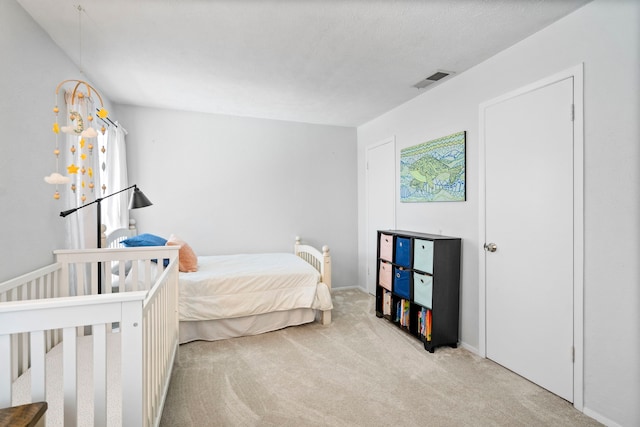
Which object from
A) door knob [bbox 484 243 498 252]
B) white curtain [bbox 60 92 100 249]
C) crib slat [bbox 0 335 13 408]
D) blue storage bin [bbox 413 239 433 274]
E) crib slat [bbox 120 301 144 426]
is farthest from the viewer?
blue storage bin [bbox 413 239 433 274]

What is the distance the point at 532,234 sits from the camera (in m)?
2.11

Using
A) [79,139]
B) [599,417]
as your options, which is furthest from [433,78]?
[79,139]

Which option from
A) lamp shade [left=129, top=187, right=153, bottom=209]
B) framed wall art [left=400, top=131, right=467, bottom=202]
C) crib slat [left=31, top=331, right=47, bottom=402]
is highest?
framed wall art [left=400, top=131, right=467, bottom=202]

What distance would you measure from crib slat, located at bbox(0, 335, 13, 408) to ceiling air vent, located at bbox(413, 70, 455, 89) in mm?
3010

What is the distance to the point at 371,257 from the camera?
4223mm

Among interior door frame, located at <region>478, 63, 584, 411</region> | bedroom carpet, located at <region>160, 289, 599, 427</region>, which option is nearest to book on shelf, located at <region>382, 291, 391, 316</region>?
bedroom carpet, located at <region>160, 289, 599, 427</region>

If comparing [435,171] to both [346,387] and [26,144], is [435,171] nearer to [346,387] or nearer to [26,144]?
[346,387]

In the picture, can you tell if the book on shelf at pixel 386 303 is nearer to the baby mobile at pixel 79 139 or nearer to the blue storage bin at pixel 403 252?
the blue storage bin at pixel 403 252

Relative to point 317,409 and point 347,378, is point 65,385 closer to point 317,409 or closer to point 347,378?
point 317,409

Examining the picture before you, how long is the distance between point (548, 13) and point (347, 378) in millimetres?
2596

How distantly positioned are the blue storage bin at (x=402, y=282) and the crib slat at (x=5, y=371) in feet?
8.50

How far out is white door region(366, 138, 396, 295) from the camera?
12.2ft

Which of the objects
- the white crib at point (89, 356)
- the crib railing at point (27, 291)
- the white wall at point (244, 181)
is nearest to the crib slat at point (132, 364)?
the white crib at point (89, 356)

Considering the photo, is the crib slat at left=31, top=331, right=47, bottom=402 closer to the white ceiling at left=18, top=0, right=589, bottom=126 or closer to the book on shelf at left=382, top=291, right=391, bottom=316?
the white ceiling at left=18, top=0, right=589, bottom=126
